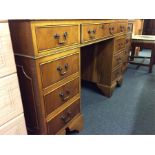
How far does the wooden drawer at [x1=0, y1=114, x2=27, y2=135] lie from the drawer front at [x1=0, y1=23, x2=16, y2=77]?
220 mm

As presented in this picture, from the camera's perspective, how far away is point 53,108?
0.85m

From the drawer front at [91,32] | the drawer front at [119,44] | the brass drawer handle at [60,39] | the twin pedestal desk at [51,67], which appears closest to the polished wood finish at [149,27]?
the drawer front at [119,44]

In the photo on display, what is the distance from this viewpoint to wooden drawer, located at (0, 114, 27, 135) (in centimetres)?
65

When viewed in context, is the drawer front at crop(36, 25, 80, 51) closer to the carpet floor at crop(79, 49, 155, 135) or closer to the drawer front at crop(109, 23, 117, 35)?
the drawer front at crop(109, 23, 117, 35)

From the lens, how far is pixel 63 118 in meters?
0.95

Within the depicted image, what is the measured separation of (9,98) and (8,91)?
3cm

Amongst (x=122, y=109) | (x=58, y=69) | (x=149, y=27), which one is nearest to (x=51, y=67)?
(x=58, y=69)

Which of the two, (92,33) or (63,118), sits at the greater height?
(92,33)

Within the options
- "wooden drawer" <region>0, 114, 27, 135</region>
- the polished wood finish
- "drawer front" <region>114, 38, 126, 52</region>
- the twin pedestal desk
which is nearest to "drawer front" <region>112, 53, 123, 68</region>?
"drawer front" <region>114, 38, 126, 52</region>

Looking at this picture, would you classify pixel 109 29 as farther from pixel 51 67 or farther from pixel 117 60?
pixel 51 67

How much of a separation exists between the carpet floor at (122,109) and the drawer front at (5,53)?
2.46 ft
